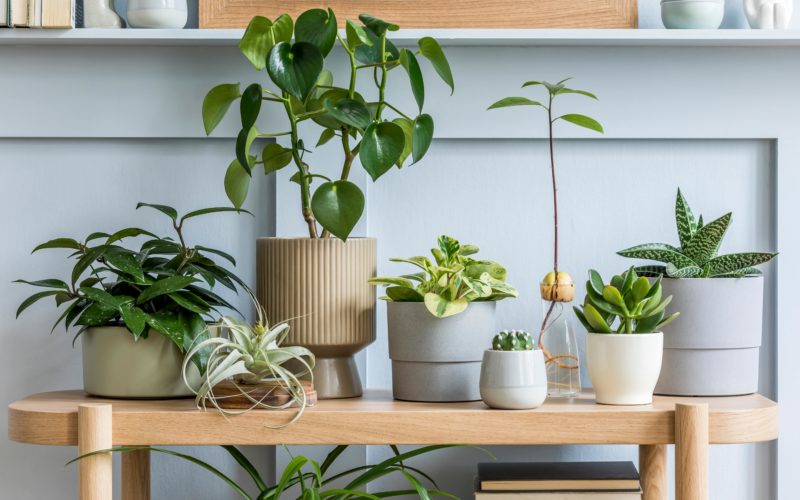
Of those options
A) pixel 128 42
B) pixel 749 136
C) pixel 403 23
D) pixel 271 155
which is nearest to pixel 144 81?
pixel 128 42

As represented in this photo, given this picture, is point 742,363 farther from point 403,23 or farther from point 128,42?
point 128,42

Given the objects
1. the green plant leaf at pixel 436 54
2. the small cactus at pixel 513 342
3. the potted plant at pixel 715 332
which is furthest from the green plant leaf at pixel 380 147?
the potted plant at pixel 715 332

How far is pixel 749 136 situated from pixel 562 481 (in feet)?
1.91

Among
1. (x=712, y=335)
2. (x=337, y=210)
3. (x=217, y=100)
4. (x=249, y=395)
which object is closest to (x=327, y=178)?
(x=337, y=210)

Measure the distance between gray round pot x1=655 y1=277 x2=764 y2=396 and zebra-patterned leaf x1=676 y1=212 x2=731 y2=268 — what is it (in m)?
0.05

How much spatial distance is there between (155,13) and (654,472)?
3.01 ft

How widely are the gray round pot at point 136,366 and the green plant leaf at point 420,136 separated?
375 millimetres

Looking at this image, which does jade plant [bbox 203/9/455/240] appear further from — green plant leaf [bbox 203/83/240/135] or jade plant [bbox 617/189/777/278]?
jade plant [bbox 617/189/777/278]

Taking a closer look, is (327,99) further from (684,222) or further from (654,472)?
(654,472)

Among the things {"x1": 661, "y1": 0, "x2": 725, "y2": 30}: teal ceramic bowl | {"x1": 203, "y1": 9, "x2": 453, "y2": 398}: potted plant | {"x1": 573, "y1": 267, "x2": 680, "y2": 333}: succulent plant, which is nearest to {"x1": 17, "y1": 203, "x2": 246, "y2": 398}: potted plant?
{"x1": 203, "y1": 9, "x2": 453, "y2": 398}: potted plant

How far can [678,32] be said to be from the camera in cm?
120

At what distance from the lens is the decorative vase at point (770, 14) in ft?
4.00

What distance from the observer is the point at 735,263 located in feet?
3.63

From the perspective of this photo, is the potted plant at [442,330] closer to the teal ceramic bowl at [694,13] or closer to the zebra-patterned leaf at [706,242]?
the zebra-patterned leaf at [706,242]
